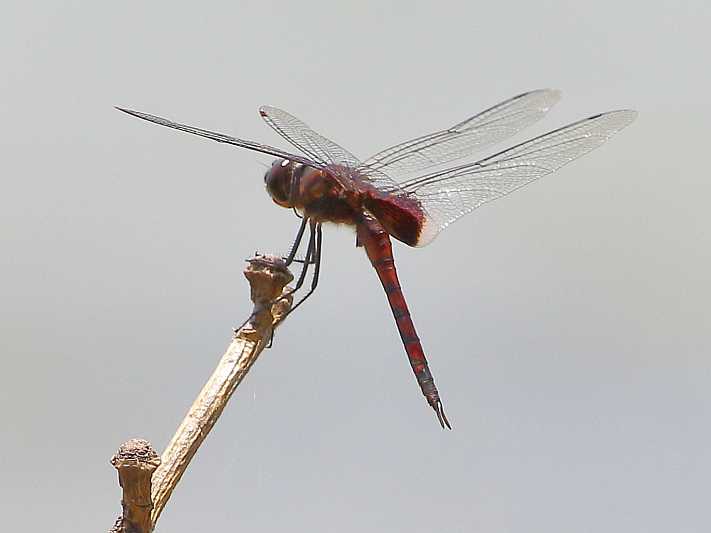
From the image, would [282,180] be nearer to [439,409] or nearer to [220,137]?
[220,137]

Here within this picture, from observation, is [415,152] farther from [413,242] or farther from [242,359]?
[242,359]

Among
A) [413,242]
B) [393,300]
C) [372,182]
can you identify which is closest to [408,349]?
[393,300]

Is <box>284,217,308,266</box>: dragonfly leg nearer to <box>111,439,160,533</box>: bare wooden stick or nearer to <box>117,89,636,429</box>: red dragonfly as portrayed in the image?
<box>117,89,636,429</box>: red dragonfly

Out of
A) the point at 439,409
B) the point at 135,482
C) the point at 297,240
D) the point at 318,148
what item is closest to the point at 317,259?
the point at 297,240

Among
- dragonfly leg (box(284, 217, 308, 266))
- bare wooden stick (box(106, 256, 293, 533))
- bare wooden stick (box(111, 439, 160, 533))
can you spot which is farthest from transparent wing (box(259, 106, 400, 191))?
bare wooden stick (box(111, 439, 160, 533))

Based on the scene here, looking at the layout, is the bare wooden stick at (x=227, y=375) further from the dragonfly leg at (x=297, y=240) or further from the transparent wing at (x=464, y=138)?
the transparent wing at (x=464, y=138)

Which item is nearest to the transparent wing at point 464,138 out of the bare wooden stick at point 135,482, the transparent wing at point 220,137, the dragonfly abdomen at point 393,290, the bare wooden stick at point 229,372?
the dragonfly abdomen at point 393,290

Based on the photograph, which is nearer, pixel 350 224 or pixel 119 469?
pixel 119 469
